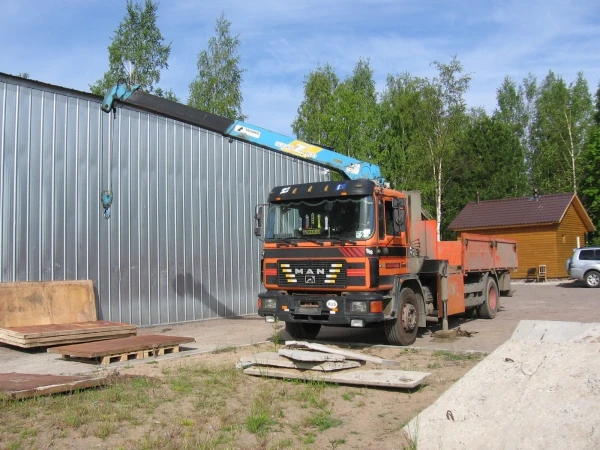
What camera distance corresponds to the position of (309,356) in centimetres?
826

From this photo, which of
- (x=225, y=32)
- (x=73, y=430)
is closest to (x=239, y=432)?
(x=73, y=430)

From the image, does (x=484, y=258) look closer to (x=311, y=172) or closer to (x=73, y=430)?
(x=311, y=172)

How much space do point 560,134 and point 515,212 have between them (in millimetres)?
17570

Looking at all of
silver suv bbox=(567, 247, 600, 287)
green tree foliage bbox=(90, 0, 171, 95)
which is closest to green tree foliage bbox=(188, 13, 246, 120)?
green tree foliage bbox=(90, 0, 171, 95)

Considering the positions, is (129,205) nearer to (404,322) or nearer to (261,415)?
(404,322)

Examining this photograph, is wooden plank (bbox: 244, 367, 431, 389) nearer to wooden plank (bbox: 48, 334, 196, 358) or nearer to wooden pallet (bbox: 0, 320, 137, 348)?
wooden plank (bbox: 48, 334, 196, 358)

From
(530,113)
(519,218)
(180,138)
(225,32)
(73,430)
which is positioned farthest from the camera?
(530,113)

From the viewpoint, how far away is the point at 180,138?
53.2ft

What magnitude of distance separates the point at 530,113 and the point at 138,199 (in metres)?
48.0

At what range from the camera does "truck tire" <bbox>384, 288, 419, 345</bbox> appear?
34.7 ft

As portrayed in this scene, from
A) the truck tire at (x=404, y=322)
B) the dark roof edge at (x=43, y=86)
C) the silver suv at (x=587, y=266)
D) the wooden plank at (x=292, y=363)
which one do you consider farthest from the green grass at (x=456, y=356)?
the silver suv at (x=587, y=266)

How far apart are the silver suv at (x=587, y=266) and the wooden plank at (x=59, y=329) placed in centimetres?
2019

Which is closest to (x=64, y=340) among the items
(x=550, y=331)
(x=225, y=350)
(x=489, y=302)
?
(x=225, y=350)

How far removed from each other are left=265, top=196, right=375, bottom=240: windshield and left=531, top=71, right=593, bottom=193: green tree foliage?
1534 inches
